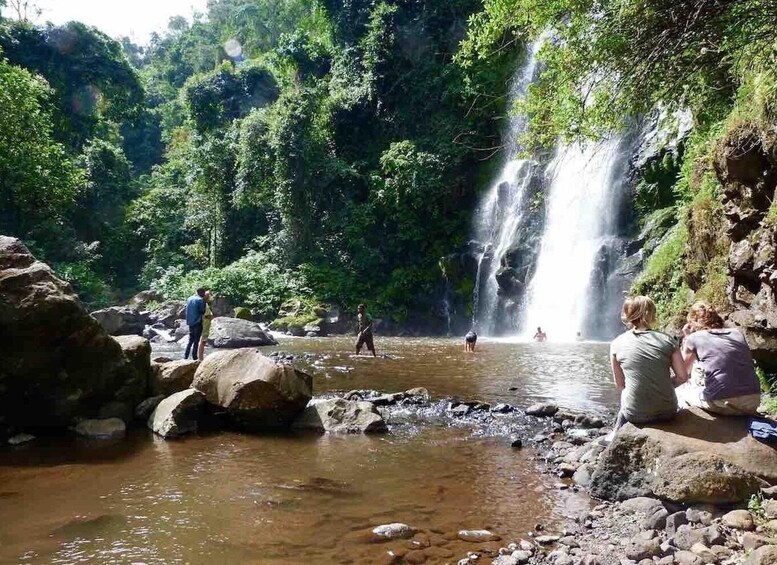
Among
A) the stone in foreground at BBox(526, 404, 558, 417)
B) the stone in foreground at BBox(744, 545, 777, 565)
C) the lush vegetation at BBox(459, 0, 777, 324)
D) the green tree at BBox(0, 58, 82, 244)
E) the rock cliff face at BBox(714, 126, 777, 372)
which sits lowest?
the stone in foreground at BBox(526, 404, 558, 417)

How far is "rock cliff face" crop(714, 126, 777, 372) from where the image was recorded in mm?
7215

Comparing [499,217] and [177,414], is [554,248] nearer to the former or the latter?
[499,217]

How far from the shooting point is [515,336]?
922 inches

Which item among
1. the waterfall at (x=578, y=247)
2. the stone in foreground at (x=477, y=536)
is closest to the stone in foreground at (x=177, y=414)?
the stone in foreground at (x=477, y=536)

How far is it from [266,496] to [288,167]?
2694cm

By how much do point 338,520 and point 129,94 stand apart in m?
45.8

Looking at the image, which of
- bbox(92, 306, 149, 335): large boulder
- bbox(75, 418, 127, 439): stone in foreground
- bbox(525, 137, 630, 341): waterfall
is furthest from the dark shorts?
bbox(92, 306, 149, 335): large boulder

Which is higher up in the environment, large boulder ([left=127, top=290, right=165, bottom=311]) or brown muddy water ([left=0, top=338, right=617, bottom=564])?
large boulder ([left=127, top=290, right=165, bottom=311])

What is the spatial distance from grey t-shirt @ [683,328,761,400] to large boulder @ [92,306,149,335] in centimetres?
2084

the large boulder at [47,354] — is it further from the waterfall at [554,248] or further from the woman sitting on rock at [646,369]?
the waterfall at [554,248]

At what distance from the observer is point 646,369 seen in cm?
488

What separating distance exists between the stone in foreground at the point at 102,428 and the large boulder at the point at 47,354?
26 cm

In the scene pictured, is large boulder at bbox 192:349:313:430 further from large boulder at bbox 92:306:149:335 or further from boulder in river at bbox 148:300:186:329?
boulder in river at bbox 148:300:186:329

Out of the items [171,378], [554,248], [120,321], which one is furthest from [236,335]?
[554,248]
